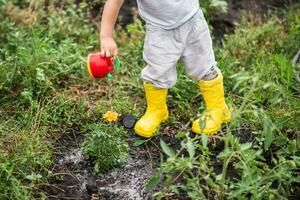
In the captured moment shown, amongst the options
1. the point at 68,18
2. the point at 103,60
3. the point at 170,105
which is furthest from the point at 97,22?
the point at 103,60

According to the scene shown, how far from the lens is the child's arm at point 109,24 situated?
9.73 ft

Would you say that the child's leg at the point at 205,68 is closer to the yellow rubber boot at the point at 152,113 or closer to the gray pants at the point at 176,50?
the gray pants at the point at 176,50

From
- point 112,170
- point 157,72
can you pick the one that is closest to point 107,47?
point 157,72

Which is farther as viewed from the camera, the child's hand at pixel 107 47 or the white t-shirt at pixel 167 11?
the child's hand at pixel 107 47

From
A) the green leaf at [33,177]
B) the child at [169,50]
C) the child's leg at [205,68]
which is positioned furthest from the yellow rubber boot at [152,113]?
the green leaf at [33,177]

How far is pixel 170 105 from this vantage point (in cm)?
366

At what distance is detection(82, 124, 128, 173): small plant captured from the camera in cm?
307

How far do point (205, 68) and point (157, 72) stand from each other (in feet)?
0.92

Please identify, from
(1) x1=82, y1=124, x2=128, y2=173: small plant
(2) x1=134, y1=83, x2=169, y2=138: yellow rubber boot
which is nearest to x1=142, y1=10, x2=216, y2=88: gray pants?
(2) x1=134, y1=83, x2=169, y2=138: yellow rubber boot

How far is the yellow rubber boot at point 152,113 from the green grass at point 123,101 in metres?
0.13

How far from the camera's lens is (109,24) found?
300 cm

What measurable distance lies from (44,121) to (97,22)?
141cm

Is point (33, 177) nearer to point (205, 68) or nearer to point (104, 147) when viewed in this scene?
point (104, 147)

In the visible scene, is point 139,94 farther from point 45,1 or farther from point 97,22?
point 45,1
